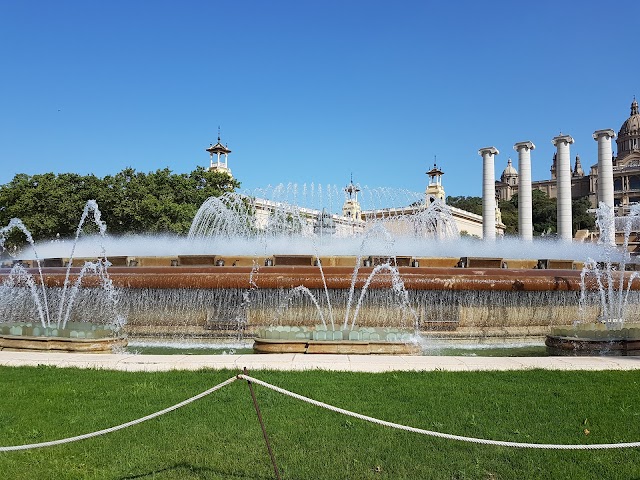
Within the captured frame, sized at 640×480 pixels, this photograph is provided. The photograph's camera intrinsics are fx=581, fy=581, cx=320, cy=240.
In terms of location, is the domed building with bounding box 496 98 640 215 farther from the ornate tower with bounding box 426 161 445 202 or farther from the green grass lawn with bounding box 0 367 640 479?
the green grass lawn with bounding box 0 367 640 479

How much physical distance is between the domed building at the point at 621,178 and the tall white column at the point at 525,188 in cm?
7363

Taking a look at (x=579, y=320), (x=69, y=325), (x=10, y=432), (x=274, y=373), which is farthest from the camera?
(x=579, y=320)

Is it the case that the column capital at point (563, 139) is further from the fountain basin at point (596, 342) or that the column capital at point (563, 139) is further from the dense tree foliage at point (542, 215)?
the dense tree foliage at point (542, 215)

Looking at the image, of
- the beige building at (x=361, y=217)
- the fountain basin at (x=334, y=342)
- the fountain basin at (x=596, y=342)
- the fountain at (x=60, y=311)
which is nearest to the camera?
the fountain basin at (x=334, y=342)

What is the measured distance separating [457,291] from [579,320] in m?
3.13

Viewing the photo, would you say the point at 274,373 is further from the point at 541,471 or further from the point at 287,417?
the point at 541,471

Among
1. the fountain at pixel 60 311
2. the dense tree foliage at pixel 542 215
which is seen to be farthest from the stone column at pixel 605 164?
the dense tree foliage at pixel 542 215

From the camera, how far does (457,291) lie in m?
11.7

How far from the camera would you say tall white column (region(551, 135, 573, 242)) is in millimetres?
38344

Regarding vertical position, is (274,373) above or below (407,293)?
below

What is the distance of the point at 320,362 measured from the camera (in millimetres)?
8469

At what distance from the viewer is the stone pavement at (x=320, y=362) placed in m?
8.02

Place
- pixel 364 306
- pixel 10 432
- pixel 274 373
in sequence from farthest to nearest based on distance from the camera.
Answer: pixel 364 306 → pixel 274 373 → pixel 10 432

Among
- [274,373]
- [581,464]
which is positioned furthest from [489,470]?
[274,373]
